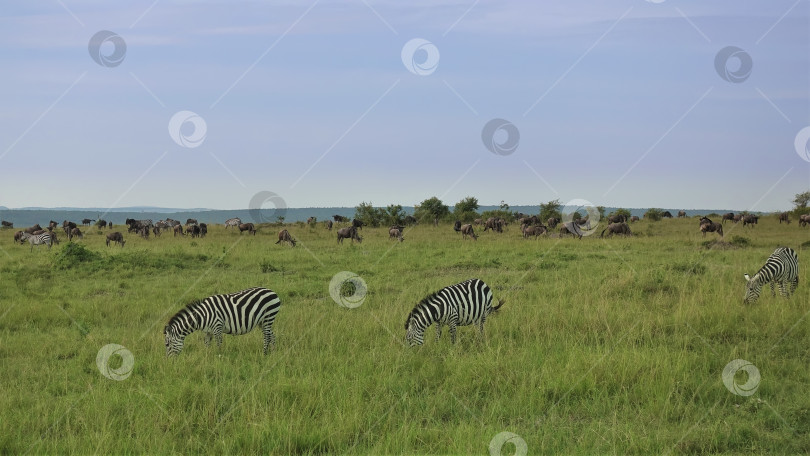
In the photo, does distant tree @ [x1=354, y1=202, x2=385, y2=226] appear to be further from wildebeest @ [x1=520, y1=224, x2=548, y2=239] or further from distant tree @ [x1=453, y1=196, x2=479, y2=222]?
wildebeest @ [x1=520, y1=224, x2=548, y2=239]

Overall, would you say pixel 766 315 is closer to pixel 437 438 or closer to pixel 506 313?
pixel 506 313

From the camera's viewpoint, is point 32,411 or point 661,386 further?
point 661,386

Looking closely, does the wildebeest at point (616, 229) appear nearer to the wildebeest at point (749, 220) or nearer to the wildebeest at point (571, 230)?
the wildebeest at point (571, 230)

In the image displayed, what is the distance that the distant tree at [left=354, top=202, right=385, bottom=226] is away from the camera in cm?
4953

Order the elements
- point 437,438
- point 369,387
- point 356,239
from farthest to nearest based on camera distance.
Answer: point 356,239 → point 369,387 → point 437,438

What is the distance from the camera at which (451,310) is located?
9461mm

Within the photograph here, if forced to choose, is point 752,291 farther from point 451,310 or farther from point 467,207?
point 467,207

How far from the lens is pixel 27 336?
11.5 meters

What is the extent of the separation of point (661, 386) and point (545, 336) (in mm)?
2809

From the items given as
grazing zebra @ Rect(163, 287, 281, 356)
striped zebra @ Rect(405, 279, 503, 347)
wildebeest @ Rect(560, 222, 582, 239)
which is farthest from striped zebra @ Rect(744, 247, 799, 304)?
wildebeest @ Rect(560, 222, 582, 239)

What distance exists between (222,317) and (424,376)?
324 cm

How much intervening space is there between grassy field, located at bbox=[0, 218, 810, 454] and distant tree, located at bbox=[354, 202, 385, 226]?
3326cm

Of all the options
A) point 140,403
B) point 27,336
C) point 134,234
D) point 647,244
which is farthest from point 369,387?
point 134,234

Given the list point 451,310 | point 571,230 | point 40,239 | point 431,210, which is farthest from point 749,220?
point 40,239
